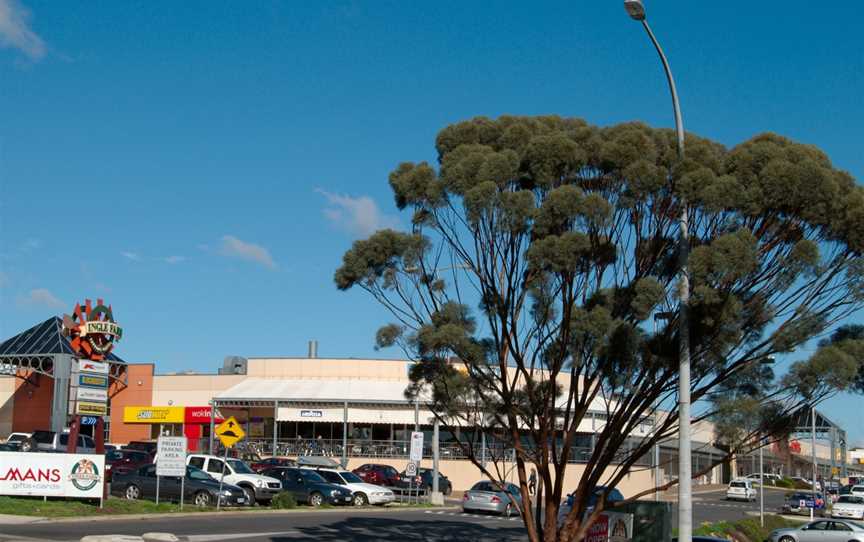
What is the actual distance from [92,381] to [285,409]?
25277mm

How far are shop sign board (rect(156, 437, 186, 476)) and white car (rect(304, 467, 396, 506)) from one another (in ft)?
30.7

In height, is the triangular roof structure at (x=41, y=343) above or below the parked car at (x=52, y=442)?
above

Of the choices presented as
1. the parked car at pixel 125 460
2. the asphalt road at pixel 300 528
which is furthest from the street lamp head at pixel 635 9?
the parked car at pixel 125 460

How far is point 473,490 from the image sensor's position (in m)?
41.2

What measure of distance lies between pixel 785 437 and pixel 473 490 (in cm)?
2385

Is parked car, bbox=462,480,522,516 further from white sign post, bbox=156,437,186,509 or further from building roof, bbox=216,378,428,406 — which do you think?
building roof, bbox=216,378,428,406

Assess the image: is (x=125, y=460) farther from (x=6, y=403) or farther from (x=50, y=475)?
(x=6, y=403)

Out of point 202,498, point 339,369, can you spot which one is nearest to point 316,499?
point 202,498

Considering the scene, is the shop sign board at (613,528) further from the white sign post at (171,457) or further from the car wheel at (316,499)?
the car wheel at (316,499)

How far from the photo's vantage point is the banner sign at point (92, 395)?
3478 centimetres

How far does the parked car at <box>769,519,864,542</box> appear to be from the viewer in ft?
109

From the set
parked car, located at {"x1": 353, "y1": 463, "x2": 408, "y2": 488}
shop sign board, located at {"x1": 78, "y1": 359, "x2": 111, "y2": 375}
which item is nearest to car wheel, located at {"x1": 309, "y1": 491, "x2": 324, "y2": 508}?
shop sign board, located at {"x1": 78, "y1": 359, "x2": 111, "y2": 375}

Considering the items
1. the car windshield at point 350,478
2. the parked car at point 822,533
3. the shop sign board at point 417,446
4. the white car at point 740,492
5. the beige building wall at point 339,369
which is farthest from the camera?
the white car at point 740,492

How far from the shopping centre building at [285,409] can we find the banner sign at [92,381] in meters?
20.2
